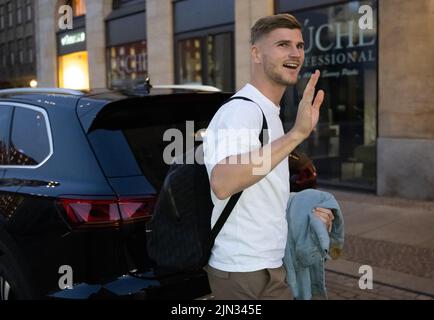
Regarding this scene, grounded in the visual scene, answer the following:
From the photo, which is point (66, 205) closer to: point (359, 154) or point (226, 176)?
point (226, 176)

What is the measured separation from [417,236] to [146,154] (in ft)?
14.3

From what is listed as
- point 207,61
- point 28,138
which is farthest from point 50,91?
point 207,61

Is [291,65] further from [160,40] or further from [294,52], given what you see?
Answer: [160,40]

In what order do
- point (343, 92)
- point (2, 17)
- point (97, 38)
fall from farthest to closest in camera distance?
point (2, 17), point (97, 38), point (343, 92)

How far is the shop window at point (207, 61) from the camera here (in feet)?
41.3

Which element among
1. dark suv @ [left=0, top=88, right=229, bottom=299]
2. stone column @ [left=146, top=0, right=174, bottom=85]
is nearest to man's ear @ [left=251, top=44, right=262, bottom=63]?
dark suv @ [left=0, top=88, right=229, bottom=299]

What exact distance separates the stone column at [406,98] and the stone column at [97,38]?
32.9 feet

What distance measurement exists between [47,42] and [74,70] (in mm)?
2110

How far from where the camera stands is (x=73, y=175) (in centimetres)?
320

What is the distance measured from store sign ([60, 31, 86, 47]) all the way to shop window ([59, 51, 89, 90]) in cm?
38

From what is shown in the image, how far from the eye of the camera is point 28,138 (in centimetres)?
363

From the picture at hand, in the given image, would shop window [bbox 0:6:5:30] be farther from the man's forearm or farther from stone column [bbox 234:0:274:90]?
the man's forearm
